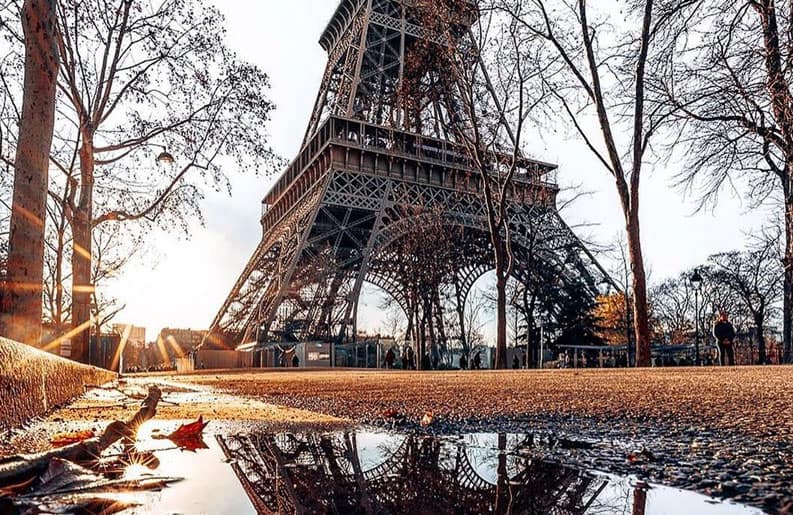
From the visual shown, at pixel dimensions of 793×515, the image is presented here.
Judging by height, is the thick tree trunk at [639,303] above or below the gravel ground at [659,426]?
above

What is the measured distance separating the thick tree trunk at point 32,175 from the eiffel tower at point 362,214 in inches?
821

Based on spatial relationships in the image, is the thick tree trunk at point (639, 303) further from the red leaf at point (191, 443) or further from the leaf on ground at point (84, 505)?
the leaf on ground at point (84, 505)

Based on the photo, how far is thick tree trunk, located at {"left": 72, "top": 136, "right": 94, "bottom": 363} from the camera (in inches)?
428

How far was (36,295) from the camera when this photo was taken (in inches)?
215

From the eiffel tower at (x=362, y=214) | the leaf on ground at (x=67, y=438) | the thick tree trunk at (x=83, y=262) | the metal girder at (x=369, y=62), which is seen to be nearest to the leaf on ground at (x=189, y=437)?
the leaf on ground at (x=67, y=438)

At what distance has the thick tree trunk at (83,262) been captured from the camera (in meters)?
10.9

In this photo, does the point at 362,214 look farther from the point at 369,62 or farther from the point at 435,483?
the point at 435,483

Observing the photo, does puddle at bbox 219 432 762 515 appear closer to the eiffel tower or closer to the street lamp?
the eiffel tower

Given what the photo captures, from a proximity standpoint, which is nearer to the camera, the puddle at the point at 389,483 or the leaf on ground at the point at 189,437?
the puddle at the point at 389,483

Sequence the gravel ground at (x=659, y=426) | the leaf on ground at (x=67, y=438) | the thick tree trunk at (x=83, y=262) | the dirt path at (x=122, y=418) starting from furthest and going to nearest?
the thick tree trunk at (x=83, y=262) < the dirt path at (x=122, y=418) < the leaf on ground at (x=67, y=438) < the gravel ground at (x=659, y=426)

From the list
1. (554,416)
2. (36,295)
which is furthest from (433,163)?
(554,416)

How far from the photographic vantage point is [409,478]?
54.4 inches

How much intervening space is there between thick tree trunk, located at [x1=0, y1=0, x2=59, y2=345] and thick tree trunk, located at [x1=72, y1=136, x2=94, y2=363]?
582 centimetres

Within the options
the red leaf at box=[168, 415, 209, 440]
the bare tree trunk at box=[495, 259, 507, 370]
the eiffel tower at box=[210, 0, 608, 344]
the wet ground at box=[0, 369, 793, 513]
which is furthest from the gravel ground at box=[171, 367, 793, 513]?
the eiffel tower at box=[210, 0, 608, 344]
